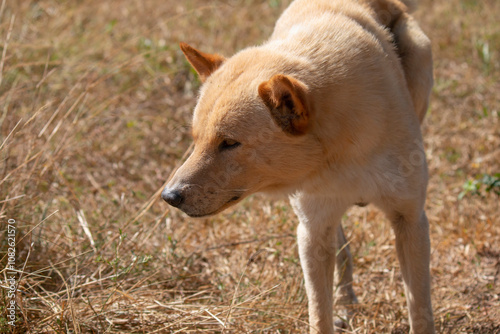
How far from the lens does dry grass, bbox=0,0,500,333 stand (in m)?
3.78

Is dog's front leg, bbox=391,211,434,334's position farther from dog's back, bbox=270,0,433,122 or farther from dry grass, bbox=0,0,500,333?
dog's back, bbox=270,0,433,122

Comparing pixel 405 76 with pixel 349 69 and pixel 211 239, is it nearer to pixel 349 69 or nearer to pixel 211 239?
pixel 349 69

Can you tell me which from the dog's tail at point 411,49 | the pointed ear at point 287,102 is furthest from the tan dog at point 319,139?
the dog's tail at point 411,49

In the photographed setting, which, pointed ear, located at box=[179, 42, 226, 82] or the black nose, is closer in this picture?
the black nose

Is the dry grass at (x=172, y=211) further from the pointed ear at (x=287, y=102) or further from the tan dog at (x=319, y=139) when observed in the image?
the pointed ear at (x=287, y=102)

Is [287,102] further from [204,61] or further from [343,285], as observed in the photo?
[343,285]

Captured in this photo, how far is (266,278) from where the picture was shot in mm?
4504

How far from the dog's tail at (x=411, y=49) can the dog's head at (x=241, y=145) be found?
4.42 ft

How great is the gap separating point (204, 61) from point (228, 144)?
2.44 ft

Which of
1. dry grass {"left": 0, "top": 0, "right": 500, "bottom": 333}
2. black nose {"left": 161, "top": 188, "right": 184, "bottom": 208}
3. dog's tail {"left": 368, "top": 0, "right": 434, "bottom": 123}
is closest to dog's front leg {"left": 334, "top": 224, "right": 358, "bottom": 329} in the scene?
dry grass {"left": 0, "top": 0, "right": 500, "bottom": 333}

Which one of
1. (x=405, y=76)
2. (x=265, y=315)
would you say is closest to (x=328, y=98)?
(x=405, y=76)

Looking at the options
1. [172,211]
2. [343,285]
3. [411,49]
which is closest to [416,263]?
[343,285]

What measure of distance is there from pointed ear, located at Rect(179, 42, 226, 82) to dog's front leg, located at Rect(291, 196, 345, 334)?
961mm

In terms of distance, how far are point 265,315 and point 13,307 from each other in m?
1.51
